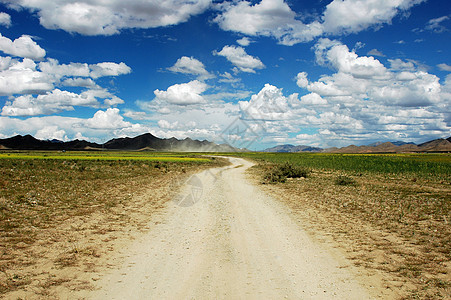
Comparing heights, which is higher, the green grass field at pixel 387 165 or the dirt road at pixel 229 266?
the green grass field at pixel 387 165

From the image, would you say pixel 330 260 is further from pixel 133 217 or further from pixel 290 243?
pixel 133 217

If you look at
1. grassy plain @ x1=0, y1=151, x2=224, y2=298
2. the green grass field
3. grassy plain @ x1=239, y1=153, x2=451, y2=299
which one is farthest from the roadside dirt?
the green grass field

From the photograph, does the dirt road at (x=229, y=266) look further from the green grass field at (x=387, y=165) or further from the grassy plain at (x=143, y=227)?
the green grass field at (x=387, y=165)

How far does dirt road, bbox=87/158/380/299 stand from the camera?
542 cm

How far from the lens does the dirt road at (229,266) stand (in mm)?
5422

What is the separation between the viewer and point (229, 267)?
6.59 m

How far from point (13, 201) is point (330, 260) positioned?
1482cm

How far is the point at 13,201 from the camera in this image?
1372 centimetres

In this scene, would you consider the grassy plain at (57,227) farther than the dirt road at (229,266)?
Yes

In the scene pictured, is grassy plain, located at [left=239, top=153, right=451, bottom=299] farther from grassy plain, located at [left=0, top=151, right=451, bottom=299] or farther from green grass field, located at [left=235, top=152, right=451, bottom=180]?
green grass field, located at [left=235, top=152, right=451, bottom=180]

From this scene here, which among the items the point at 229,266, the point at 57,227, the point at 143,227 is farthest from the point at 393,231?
the point at 57,227

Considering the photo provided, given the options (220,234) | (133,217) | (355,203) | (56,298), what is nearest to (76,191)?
(133,217)

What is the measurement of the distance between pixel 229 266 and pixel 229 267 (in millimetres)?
67

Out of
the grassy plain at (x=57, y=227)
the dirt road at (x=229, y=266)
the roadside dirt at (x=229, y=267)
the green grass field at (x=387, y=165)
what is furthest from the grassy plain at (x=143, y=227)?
the green grass field at (x=387, y=165)
